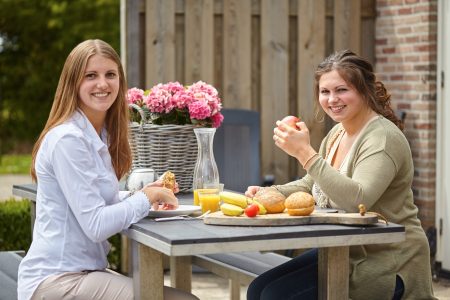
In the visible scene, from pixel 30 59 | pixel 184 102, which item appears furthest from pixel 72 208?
pixel 30 59

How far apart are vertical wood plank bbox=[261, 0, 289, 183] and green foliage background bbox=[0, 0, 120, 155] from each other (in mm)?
11425

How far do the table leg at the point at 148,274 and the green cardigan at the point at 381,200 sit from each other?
0.66 m

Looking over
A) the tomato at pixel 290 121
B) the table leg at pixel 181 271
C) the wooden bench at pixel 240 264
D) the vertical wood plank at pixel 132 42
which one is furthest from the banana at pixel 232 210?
the vertical wood plank at pixel 132 42

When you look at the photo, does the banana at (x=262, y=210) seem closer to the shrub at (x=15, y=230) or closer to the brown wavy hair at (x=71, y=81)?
the brown wavy hair at (x=71, y=81)

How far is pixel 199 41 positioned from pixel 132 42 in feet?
1.64

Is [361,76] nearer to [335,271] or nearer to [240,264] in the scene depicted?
[335,271]

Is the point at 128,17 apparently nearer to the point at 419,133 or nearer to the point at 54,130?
the point at 419,133

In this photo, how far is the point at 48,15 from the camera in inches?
741

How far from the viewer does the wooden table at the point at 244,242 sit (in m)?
3.06

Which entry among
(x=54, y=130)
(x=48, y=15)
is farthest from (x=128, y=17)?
(x=48, y=15)

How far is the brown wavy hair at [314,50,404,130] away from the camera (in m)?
3.74

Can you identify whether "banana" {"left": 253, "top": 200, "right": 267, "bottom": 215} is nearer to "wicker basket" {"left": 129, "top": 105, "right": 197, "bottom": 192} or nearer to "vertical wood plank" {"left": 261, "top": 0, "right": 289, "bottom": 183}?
"wicker basket" {"left": 129, "top": 105, "right": 197, "bottom": 192}

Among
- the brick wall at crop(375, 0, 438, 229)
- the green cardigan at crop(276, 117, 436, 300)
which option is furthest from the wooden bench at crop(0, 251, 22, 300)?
the brick wall at crop(375, 0, 438, 229)

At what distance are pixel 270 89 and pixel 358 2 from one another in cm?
97
